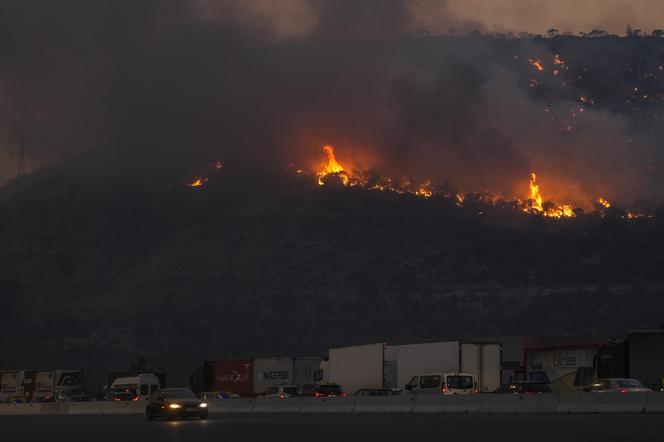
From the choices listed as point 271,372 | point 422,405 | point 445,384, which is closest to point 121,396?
point 271,372

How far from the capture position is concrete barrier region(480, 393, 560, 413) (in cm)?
5412

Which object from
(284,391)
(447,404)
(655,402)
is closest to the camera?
(655,402)

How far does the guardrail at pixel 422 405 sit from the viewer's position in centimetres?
5197

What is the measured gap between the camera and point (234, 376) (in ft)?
320

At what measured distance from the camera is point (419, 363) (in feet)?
251

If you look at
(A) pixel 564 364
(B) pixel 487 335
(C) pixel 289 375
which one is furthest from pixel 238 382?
(B) pixel 487 335

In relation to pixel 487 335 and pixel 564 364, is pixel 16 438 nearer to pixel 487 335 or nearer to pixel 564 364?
pixel 564 364

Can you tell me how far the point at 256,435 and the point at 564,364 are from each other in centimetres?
3877

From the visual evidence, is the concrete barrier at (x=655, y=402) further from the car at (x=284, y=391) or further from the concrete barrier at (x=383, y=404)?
the car at (x=284, y=391)

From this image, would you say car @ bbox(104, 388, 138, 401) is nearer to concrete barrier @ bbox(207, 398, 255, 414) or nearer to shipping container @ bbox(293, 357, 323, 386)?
shipping container @ bbox(293, 357, 323, 386)

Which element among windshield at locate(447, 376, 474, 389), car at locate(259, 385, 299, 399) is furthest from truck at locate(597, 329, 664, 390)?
car at locate(259, 385, 299, 399)

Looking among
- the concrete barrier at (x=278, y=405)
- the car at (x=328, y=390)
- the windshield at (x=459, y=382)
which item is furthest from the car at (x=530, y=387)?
the car at (x=328, y=390)

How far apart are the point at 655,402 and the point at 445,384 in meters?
18.8

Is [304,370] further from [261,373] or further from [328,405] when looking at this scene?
[328,405]
